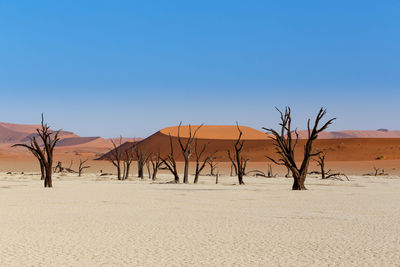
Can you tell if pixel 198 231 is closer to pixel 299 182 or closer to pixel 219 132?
pixel 299 182

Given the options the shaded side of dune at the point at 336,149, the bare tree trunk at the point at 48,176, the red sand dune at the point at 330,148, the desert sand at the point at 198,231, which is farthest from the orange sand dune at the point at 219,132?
the desert sand at the point at 198,231

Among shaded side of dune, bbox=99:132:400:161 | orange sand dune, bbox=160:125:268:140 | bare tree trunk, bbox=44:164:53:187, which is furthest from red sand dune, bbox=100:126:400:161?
bare tree trunk, bbox=44:164:53:187

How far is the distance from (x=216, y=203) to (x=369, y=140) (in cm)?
6229

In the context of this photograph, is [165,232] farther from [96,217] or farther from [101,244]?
[96,217]

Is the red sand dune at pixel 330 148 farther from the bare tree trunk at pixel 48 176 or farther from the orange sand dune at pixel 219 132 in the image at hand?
the bare tree trunk at pixel 48 176

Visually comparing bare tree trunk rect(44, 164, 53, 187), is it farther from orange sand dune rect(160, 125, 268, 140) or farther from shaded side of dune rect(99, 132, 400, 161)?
orange sand dune rect(160, 125, 268, 140)

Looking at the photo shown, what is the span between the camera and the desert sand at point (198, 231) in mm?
8336

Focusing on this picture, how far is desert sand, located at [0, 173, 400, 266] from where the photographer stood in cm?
834

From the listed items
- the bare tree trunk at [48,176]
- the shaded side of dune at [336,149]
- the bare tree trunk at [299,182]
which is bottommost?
the bare tree trunk at [299,182]

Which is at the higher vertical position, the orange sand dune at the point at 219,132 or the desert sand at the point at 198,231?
the orange sand dune at the point at 219,132

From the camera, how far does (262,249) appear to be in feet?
29.9

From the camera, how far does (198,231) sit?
1123cm

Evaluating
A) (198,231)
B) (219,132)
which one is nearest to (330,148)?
(219,132)

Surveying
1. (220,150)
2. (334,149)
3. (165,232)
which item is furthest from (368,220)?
(220,150)
